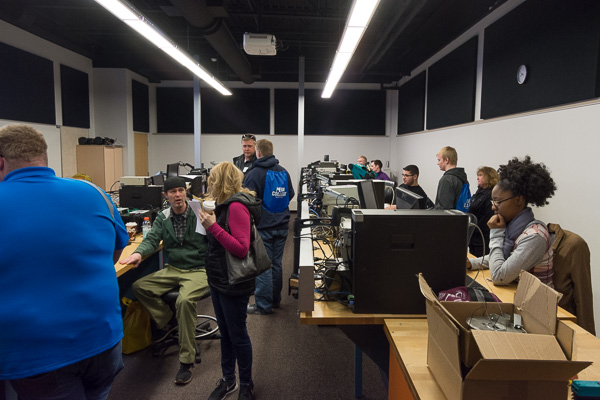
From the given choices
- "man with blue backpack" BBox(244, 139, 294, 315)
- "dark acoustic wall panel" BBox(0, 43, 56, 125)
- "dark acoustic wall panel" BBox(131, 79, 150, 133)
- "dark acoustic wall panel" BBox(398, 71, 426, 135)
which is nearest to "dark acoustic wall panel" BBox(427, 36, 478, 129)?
"dark acoustic wall panel" BBox(398, 71, 426, 135)

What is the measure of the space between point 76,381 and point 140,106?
27.9 ft

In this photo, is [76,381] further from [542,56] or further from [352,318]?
[542,56]

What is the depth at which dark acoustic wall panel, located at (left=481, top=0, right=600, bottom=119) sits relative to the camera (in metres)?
3.02

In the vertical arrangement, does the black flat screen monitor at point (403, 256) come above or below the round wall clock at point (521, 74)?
below

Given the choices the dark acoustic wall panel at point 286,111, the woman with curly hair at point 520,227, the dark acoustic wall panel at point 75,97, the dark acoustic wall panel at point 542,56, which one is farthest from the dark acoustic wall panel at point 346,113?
the woman with curly hair at point 520,227

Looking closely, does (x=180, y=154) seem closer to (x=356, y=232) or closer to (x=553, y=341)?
(x=356, y=232)

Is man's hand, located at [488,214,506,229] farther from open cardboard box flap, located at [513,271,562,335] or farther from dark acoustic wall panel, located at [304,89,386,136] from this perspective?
dark acoustic wall panel, located at [304,89,386,136]

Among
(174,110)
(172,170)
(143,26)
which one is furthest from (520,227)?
(174,110)

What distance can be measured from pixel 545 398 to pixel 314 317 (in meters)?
0.89

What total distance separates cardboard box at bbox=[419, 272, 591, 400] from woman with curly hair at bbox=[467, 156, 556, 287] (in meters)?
0.78

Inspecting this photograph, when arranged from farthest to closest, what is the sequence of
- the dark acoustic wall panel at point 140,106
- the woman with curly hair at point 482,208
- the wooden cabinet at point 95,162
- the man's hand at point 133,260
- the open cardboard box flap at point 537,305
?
1. the dark acoustic wall panel at point 140,106
2. the wooden cabinet at point 95,162
3. the woman with curly hair at point 482,208
4. the man's hand at point 133,260
5. the open cardboard box flap at point 537,305

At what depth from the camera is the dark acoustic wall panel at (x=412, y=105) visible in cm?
747

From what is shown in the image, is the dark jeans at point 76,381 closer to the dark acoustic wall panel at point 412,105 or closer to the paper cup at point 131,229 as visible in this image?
the paper cup at point 131,229

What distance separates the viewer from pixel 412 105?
318 inches
